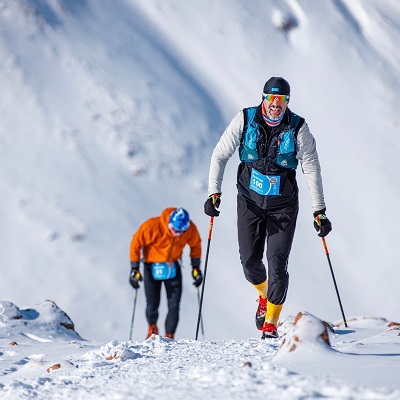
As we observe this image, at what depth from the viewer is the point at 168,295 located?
855cm

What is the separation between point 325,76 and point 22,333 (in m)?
12.0

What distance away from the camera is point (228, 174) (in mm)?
15523

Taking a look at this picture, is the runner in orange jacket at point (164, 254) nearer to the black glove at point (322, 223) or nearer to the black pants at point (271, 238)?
the black pants at point (271, 238)

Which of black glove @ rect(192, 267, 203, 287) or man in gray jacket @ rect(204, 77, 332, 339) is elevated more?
black glove @ rect(192, 267, 203, 287)

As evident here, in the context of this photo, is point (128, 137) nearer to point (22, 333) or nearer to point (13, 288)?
point (13, 288)

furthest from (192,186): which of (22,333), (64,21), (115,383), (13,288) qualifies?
(115,383)

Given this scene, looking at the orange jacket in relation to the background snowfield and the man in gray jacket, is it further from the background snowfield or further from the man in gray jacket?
the background snowfield

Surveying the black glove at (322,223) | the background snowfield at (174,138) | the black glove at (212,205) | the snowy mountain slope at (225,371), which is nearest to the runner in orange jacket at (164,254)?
the black glove at (212,205)

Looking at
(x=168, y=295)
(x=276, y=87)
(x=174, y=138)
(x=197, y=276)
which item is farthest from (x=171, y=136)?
→ (x=276, y=87)

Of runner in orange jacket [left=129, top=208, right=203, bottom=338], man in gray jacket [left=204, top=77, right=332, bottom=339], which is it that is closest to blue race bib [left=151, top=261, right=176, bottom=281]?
runner in orange jacket [left=129, top=208, right=203, bottom=338]

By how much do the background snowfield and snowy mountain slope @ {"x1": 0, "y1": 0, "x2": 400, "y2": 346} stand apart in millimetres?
34

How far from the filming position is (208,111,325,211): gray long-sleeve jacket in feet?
17.6

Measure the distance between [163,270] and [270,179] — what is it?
10.8 feet

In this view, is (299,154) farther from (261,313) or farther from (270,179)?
(261,313)
